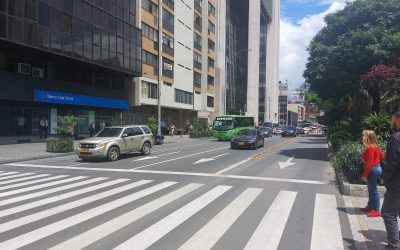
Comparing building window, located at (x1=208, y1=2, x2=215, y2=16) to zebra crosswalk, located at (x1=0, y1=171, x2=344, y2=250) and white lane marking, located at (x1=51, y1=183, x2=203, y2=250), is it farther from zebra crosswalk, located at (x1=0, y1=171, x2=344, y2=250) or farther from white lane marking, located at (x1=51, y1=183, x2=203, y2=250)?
white lane marking, located at (x1=51, y1=183, x2=203, y2=250)

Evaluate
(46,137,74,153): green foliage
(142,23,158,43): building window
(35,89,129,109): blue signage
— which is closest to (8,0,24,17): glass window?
(35,89,129,109): blue signage

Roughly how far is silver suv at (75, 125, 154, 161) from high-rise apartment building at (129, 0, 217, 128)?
15971 mm

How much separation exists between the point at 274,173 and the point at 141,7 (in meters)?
34.8

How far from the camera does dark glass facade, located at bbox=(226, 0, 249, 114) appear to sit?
94.3 meters

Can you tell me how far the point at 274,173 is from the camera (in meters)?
15.3

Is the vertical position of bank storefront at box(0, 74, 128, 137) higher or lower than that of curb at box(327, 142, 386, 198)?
higher

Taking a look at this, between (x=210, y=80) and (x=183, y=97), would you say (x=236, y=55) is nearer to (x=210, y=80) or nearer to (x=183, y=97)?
(x=210, y=80)

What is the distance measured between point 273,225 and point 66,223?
356 cm

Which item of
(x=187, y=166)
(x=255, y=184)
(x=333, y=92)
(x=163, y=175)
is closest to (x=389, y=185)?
(x=255, y=184)

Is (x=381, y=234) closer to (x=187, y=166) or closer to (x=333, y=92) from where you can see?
(x=187, y=166)

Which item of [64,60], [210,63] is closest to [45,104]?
[64,60]

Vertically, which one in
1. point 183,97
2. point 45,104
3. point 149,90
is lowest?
point 45,104

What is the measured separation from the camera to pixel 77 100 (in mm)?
36000

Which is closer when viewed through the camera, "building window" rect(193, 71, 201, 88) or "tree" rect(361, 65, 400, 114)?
"tree" rect(361, 65, 400, 114)
